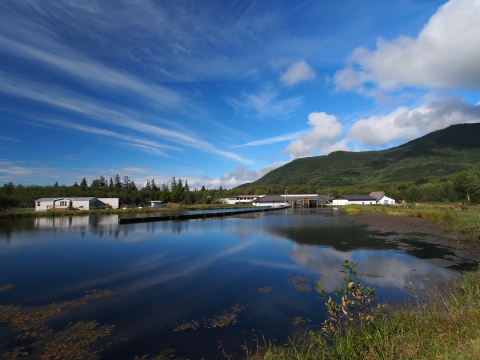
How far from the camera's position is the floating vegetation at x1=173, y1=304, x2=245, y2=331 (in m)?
5.46

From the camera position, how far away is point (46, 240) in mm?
16375

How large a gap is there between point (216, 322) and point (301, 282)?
3573 mm

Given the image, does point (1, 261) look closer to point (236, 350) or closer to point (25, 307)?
point (25, 307)

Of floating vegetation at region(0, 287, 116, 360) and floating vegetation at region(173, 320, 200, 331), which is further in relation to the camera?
floating vegetation at region(173, 320, 200, 331)

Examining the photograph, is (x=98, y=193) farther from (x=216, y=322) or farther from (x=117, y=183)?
(x=216, y=322)

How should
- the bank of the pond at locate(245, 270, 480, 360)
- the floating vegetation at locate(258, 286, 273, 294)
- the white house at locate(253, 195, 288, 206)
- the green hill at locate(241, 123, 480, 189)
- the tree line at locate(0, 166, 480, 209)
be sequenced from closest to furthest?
the bank of the pond at locate(245, 270, 480, 360)
the floating vegetation at locate(258, 286, 273, 294)
the tree line at locate(0, 166, 480, 209)
the white house at locate(253, 195, 288, 206)
the green hill at locate(241, 123, 480, 189)

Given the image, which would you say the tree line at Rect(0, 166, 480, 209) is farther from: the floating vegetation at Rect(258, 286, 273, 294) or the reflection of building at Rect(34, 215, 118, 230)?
the floating vegetation at Rect(258, 286, 273, 294)

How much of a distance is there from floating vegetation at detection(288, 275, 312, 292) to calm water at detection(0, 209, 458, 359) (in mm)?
31

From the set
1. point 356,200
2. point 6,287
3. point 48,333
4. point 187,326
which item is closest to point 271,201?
point 356,200

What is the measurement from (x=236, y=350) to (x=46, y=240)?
16577mm

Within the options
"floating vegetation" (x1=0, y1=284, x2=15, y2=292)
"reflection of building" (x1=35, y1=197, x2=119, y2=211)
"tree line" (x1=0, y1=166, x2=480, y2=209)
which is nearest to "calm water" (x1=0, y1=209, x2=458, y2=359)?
"floating vegetation" (x1=0, y1=284, x2=15, y2=292)

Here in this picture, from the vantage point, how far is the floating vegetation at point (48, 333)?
4.47 meters

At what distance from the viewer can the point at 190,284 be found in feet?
27.1

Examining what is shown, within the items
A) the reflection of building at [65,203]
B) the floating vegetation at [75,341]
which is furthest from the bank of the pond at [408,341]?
the reflection of building at [65,203]
